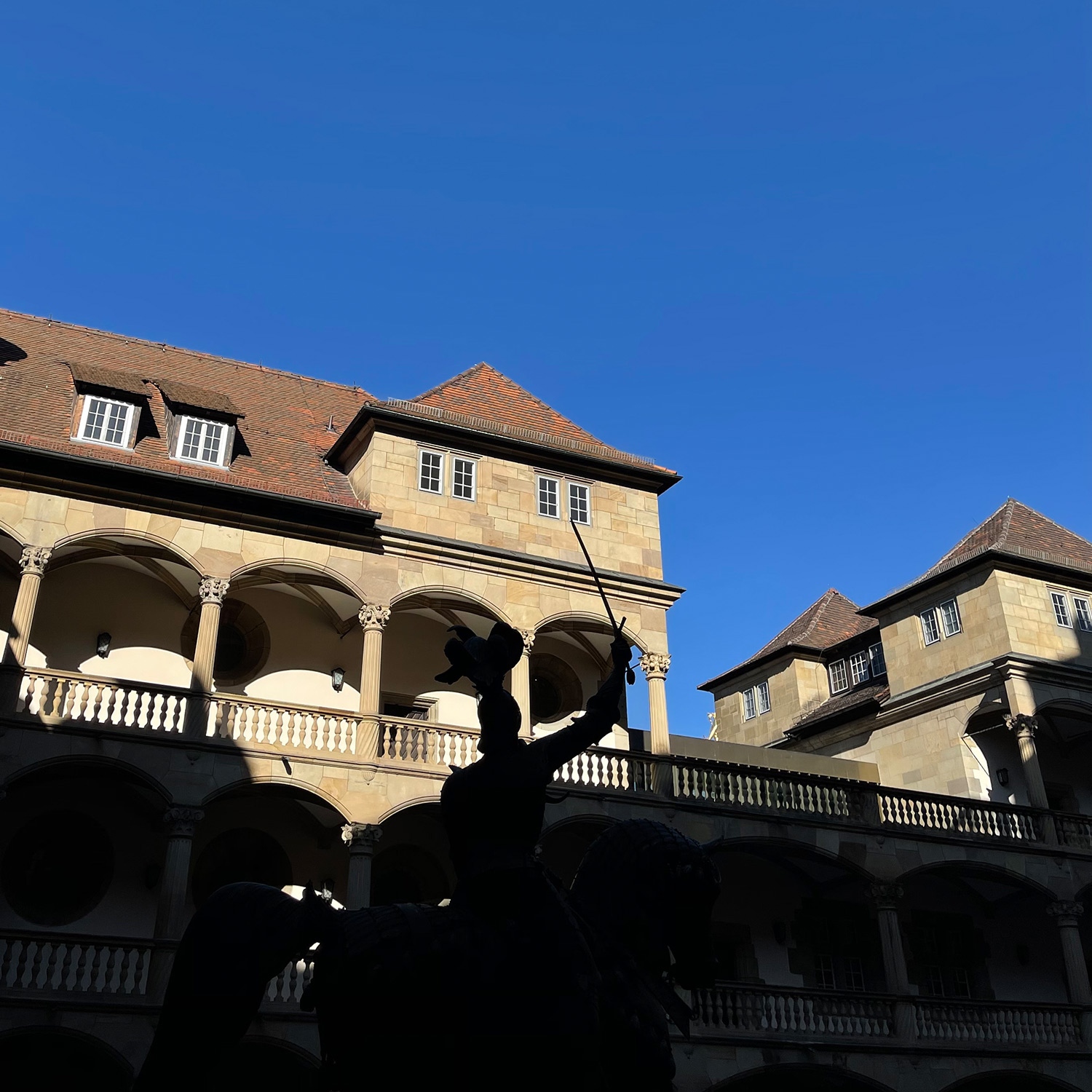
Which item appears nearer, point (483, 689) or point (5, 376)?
point (483, 689)

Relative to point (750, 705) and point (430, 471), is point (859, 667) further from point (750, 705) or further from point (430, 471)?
point (430, 471)

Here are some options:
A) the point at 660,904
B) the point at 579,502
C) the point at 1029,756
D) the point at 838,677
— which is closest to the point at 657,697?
the point at 579,502

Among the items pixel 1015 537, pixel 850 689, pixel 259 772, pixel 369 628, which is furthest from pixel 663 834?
pixel 850 689

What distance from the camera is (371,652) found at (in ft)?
67.2

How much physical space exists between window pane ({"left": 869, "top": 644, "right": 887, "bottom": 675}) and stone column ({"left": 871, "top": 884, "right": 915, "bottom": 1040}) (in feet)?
30.0

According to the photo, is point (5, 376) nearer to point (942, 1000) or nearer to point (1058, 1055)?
point (942, 1000)

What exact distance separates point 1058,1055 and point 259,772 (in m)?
15.0

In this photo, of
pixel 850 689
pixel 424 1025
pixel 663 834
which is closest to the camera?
pixel 424 1025

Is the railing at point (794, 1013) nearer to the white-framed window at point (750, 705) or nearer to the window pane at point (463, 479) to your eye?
the window pane at point (463, 479)

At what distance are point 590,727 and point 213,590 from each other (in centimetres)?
1568

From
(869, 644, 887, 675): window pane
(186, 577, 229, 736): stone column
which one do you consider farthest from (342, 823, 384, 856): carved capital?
(869, 644, 887, 675): window pane

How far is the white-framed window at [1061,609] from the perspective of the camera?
27.1m

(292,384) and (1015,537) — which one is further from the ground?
(292,384)

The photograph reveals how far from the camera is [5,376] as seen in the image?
2194 cm
